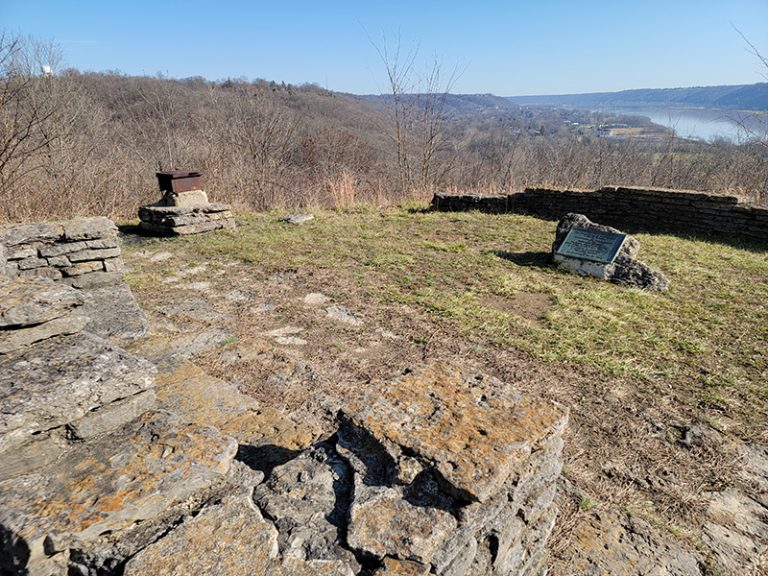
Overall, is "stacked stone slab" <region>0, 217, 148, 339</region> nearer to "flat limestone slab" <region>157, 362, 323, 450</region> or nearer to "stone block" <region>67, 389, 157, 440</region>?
"flat limestone slab" <region>157, 362, 323, 450</region>

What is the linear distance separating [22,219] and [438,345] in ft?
24.5

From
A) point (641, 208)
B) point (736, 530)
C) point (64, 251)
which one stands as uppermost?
point (64, 251)

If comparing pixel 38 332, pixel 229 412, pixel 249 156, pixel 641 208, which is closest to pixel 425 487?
pixel 229 412

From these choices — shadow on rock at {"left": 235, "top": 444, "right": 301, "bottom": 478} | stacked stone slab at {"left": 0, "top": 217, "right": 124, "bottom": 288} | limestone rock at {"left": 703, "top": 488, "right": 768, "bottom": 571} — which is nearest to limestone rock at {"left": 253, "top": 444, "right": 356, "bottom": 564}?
shadow on rock at {"left": 235, "top": 444, "right": 301, "bottom": 478}

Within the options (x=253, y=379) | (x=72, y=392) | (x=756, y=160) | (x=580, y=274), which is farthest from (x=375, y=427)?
(x=756, y=160)

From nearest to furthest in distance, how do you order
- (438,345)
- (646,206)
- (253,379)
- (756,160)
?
(253,379) → (438,345) → (646,206) → (756,160)

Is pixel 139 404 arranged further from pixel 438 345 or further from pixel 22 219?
pixel 22 219

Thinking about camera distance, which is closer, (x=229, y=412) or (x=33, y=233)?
(x=229, y=412)

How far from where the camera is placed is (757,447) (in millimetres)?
2582

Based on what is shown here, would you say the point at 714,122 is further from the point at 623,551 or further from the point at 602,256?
the point at 623,551

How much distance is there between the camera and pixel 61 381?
5.18 feet

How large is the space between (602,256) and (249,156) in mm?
11532

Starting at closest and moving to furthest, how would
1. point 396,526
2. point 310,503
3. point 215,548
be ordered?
point 215,548 → point 396,526 → point 310,503

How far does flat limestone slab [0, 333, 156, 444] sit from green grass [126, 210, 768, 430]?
2740 millimetres
